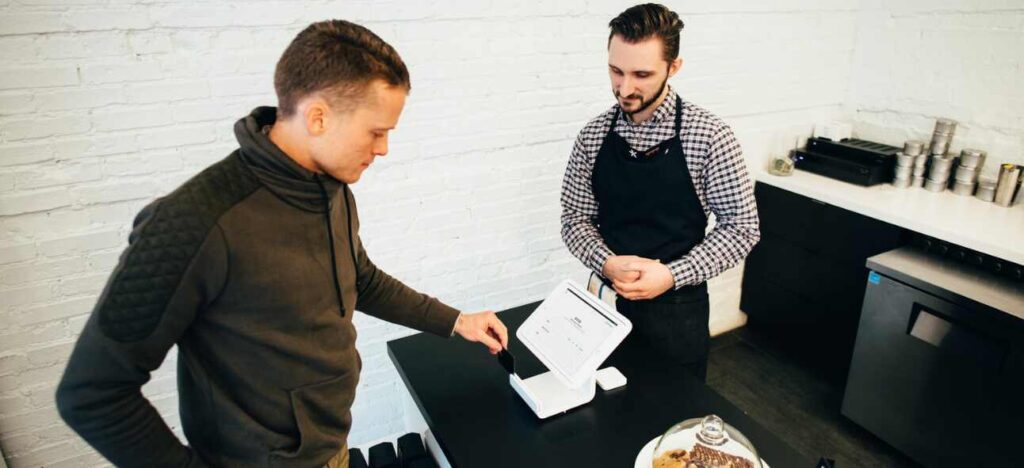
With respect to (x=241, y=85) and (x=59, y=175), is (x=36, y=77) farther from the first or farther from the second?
(x=241, y=85)

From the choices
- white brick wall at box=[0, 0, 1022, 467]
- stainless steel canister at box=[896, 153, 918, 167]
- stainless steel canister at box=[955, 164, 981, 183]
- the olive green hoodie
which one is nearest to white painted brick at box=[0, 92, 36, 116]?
white brick wall at box=[0, 0, 1022, 467]

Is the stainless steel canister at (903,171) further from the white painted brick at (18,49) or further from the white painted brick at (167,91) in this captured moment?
the white painted brick at (18,49)

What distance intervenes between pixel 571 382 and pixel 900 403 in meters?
1.77

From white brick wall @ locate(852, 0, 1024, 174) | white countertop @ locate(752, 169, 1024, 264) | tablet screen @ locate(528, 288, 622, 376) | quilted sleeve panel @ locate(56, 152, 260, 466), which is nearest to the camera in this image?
quilted sleeve panel @ locate(56, 152, 260, 466)

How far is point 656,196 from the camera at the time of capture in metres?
1.72

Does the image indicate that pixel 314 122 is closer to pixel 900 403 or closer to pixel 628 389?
pixel 628 389

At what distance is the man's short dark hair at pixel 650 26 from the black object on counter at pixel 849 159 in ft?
5.32

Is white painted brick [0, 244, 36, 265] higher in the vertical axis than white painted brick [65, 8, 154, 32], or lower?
lower

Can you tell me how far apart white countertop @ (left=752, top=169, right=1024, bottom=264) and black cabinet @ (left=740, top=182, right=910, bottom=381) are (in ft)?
0.17

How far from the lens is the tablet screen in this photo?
4.15 feet

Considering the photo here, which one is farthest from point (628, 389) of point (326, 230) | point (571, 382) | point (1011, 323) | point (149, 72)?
point (149, 72)

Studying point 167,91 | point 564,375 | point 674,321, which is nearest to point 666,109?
point 674,321

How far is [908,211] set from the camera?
2.38 m

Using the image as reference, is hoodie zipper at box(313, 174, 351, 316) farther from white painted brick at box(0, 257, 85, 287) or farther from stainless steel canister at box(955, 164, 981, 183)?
stainless steel canister at box(955, 164, 981, 183)
